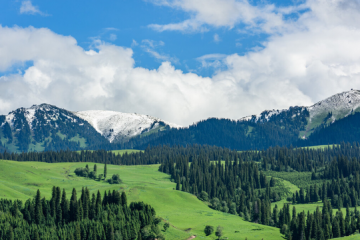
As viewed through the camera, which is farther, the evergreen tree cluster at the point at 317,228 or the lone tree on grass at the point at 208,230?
the evergreen tree cluster at the point at 317,228

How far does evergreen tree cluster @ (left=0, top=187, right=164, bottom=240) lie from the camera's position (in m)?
127

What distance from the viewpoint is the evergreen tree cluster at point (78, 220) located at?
127250 mm

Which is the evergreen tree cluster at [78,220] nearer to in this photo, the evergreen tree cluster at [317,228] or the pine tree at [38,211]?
the pine tree at [38,211]

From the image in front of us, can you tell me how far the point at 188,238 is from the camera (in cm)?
13612

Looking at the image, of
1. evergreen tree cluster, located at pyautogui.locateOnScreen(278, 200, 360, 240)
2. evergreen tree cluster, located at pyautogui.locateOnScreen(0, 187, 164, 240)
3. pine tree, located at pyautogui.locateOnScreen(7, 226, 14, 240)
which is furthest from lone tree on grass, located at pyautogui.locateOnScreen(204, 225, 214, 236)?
pine tree, located at pyautogui.locateOnScreen(7, 226, 14, 240)

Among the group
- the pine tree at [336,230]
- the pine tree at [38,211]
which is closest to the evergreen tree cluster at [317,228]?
the pine tree at [336,230]

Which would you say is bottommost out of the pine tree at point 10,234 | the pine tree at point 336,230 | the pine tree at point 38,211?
the pine tree at point 336,230

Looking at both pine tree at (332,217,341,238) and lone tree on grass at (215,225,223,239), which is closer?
lone tree on grass at (215,225,223,239)

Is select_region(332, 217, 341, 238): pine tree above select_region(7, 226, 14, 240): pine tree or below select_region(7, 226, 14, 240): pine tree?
below

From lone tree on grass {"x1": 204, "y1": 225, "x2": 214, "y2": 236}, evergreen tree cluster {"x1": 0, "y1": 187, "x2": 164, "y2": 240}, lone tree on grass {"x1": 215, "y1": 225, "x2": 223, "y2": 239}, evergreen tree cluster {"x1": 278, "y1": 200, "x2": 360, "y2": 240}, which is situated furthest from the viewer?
evergreen tree cluster {"x1": 278, "y1": 200, "x2": 360, "y2": 240}

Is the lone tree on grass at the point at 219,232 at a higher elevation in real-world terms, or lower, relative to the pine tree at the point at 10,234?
lower

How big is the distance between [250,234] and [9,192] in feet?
347

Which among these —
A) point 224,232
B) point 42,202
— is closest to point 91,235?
point 42,202

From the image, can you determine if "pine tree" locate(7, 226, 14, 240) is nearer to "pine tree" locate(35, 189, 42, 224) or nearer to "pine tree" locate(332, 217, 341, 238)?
"pine tree" locate(35, 189, 42, 224)
